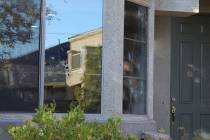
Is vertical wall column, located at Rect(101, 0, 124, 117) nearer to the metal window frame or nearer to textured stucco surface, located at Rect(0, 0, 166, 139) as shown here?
textured stucco surface, located at Rect(0, 0, 166, 139)

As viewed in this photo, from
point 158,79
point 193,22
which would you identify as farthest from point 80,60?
point 193,22

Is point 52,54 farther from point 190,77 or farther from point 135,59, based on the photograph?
point 190,77

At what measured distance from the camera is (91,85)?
309 inches

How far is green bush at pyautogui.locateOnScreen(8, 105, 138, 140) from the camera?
4.84 metres

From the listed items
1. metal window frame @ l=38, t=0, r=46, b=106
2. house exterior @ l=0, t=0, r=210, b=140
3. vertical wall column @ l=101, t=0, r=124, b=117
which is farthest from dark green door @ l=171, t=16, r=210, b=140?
metal window frame @ l=38, t=0, r=46, b=106

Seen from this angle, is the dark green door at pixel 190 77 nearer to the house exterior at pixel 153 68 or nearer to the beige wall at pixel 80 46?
the house exterior at pixel 153 68

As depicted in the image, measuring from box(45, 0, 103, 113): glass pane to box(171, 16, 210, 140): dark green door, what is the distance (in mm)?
2656

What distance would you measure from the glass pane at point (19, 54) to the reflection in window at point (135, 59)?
1.51m

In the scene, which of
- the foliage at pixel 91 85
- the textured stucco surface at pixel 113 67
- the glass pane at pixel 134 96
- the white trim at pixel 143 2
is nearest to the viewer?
the foliage at pixel 91 85

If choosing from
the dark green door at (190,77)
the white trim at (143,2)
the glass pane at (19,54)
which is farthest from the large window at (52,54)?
the dark green door at (190,77)

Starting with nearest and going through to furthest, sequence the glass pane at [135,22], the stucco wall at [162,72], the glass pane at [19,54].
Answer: the glass pane at [19,54], the glass pane at [135,22], the stucco wall at [162,72]

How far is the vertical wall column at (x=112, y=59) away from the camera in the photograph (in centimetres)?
792

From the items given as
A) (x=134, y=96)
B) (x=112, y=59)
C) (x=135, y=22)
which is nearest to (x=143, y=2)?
(x=135, y=22)

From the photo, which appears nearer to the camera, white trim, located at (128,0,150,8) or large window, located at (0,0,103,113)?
large window, located at (0,0,103,113)
